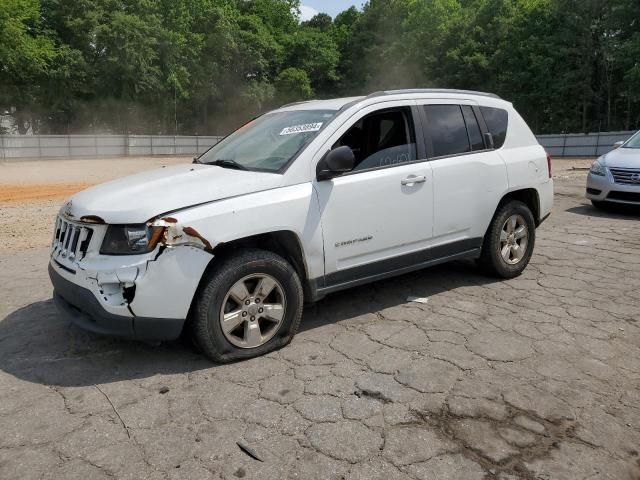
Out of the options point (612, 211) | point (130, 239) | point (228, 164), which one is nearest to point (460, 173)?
point (228, 164)

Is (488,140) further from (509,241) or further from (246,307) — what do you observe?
(246,307)

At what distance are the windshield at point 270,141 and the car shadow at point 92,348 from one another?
4.36 feet

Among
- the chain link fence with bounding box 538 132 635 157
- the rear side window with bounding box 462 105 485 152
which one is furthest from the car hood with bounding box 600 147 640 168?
the chain link fence with bounding box 538 132 635 157

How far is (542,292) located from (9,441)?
14.0 ft

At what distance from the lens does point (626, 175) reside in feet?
27.7

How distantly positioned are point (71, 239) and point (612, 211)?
28.6 feet

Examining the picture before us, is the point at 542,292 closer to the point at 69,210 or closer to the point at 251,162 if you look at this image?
the point at 251,162

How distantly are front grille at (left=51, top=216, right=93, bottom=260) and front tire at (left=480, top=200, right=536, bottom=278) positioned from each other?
11.3ft

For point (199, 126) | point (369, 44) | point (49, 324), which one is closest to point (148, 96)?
point (199, 126)

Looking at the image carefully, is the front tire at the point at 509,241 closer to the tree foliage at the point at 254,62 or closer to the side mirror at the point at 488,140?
the side mirror at the point at 488,140

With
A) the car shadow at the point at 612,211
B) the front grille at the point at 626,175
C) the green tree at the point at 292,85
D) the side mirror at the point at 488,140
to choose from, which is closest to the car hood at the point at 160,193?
the side mirror at the point at 488,140

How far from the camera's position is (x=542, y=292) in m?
4.90

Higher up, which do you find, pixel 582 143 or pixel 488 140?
pixel 582 143

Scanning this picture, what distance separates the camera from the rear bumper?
319 centimetres
